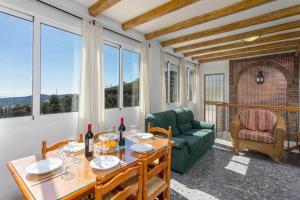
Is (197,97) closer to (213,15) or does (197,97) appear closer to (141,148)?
(213,15)

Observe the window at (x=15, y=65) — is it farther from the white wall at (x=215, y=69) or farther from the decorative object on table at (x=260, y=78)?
the decorative object on table at (x=260, y=78)

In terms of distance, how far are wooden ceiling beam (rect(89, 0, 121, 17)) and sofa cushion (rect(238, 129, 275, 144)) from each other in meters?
3.87

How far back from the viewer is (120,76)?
135 inches

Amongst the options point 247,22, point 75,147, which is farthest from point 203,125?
point 75,147

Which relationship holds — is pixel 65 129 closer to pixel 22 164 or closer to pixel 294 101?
pixel 22 164

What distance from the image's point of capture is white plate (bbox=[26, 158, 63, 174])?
1218 mm

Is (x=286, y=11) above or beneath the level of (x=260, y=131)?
above

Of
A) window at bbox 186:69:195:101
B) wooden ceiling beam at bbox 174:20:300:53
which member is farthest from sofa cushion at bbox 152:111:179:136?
window at bbox 186:69:195:101

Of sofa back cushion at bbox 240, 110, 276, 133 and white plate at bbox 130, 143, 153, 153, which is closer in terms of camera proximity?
white plate at bbox 130, 143, 153, 153

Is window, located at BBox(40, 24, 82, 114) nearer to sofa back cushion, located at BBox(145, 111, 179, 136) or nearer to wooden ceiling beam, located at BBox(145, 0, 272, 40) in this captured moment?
sofa back cushion, located at BBox(145, 111, 179, 136)

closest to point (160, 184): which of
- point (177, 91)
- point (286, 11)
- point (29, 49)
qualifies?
point (29, 49)

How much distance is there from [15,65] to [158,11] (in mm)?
2217

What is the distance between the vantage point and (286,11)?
101 inches

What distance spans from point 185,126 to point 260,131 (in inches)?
70.6
